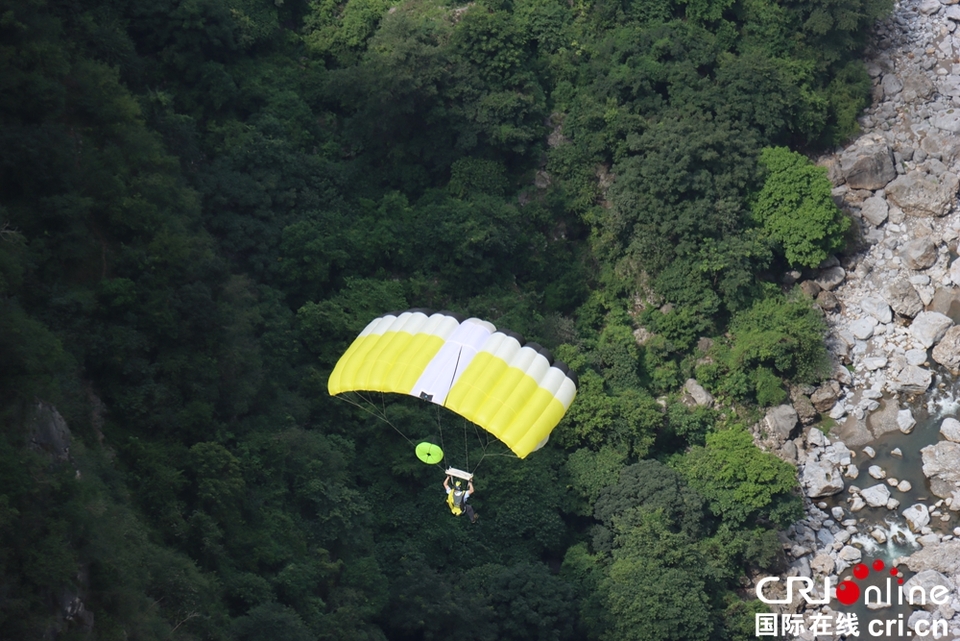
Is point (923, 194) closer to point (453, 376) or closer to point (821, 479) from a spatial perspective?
point (821, 479)

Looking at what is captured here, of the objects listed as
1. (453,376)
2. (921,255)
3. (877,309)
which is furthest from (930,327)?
(453,376)

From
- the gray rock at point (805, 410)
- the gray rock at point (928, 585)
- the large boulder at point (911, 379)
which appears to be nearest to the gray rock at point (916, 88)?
the large boulder at point (911, 379)

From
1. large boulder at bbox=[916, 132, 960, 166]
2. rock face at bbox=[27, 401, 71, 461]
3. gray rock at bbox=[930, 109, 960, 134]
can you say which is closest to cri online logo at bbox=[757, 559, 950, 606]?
large boulder at bbox=[916, 132, 960, 166]

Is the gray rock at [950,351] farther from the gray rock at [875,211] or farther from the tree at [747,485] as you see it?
the tree at [747,485]

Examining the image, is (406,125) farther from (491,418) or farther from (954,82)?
(954,82)

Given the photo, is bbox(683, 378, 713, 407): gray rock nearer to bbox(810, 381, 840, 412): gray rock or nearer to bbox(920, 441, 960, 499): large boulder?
bbox(810, 381, 840, 412): gray rock

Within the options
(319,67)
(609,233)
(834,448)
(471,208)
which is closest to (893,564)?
(834,448)
